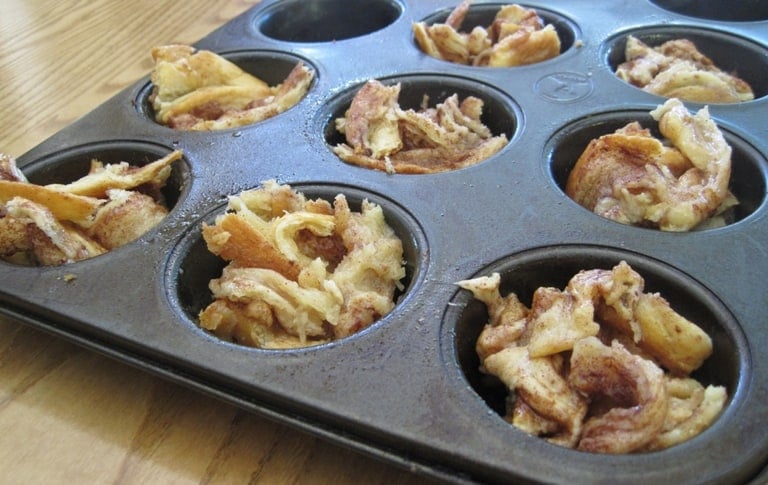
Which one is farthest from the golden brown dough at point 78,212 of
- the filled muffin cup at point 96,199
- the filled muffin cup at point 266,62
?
the filled muffin cup at point 266,62

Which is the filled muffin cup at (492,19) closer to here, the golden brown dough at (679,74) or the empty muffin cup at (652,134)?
the golden brown dough at (679,74)

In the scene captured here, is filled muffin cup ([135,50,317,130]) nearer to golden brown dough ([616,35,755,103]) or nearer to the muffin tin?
the muffin tin

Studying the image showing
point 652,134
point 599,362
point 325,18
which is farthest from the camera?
point 325,18

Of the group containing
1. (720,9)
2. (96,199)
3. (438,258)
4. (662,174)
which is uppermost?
(96,199)

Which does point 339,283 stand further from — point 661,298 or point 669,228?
point 669,228

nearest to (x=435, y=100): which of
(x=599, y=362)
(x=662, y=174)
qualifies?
(x=662, y=174)

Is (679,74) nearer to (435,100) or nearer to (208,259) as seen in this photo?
(435,100)
